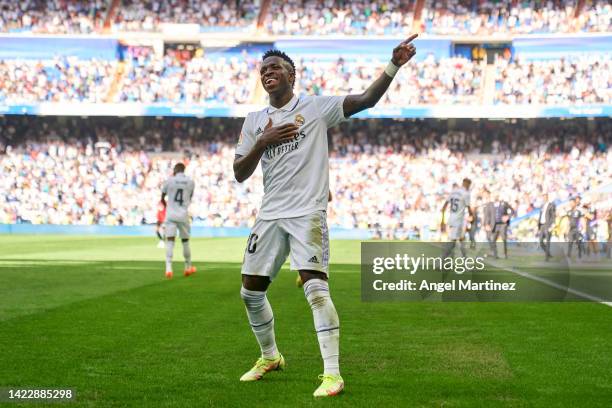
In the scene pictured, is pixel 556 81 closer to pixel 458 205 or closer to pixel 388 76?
pixel 458 205

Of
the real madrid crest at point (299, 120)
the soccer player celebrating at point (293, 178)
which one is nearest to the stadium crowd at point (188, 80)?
the soccer player celebrating at point (293, 178)

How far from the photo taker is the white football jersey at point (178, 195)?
736 inches

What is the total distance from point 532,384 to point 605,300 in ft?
26.4

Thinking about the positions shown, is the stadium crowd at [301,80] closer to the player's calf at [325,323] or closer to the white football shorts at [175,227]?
the white football shorts at [175,227]

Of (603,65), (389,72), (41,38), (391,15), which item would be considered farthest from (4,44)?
(389,72)

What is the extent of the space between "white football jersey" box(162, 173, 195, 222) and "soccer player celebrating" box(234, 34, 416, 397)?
11.7 metres

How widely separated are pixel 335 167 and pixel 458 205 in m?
29.0

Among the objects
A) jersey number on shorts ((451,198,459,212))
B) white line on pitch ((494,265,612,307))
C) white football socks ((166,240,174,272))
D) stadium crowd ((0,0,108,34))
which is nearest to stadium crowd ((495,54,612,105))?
stadium crowd ((0,0,108,34))

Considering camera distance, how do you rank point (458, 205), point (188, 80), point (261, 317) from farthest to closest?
point (188, 80), point (458, 205), point (261, 317)

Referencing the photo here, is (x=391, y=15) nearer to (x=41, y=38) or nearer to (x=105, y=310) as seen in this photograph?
(x=41, y=38)

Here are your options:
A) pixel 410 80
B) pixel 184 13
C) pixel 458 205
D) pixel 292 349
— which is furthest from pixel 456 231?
pixel 184 13

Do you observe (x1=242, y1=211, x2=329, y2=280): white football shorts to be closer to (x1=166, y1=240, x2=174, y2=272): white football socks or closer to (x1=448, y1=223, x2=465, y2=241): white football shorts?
(x1=166, y1=240, x2=174, y2=272): white football socks

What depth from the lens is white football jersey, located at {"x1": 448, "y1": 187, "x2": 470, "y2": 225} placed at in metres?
20.6

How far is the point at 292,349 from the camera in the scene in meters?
8.80
